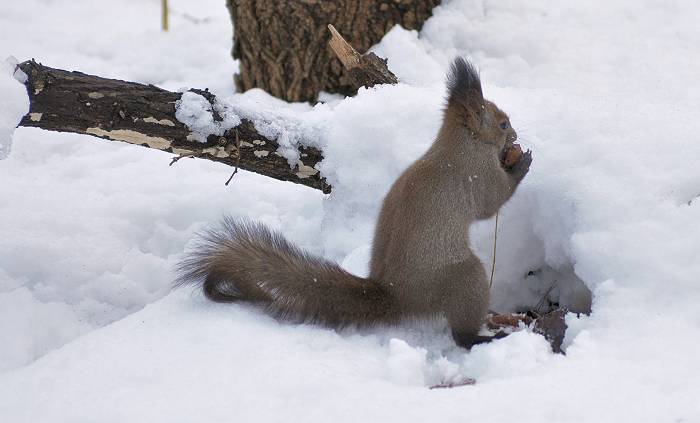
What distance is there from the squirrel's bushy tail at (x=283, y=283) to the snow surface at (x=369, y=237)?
0.06m

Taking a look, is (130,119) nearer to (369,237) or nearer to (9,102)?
(9,102)

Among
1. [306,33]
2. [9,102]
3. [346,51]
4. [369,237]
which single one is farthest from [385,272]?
[306,33]

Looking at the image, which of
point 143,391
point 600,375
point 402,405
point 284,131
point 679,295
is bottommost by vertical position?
point 143,391

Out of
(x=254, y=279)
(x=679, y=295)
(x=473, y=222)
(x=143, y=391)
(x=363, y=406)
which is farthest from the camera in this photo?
(x=473, y=222)

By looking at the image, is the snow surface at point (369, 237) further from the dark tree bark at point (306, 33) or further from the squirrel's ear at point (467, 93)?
the squirrel's ear at point (467, 93)

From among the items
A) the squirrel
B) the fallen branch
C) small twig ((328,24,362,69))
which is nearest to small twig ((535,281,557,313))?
the squirrel

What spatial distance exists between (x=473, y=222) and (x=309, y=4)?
1.87 meters

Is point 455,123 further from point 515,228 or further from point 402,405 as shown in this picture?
point 402,405

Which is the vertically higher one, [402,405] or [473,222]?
[473,222]

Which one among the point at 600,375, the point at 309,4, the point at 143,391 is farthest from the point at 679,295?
the point at 309,4

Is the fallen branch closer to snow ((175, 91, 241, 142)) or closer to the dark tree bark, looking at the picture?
snow ((175, 91, 241, 142))

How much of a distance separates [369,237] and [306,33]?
1.63 m

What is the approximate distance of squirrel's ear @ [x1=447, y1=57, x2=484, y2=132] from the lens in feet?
8.92

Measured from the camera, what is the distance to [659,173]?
100 inches
